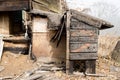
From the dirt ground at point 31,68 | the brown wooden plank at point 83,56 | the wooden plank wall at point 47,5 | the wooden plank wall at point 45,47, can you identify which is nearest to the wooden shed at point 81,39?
the brown wooden plank at point 83,56

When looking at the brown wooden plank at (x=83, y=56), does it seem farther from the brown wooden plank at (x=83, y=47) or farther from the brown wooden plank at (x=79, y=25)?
the brown wooden plank at (x=79, y=25)

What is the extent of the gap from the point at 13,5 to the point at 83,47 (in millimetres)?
3957

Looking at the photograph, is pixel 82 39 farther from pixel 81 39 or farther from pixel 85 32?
pixel 85 32

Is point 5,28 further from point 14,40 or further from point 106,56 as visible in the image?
point 106,56

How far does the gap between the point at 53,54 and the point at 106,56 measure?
8.31 ft

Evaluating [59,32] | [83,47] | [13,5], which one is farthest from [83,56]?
[13,5]

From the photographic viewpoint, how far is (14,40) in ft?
35.2

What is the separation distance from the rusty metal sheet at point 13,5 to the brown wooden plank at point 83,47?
3284 mm

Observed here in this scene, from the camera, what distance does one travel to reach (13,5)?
1172cm

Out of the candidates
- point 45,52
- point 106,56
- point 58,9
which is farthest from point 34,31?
point 58,9

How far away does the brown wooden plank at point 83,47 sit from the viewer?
30.0ft

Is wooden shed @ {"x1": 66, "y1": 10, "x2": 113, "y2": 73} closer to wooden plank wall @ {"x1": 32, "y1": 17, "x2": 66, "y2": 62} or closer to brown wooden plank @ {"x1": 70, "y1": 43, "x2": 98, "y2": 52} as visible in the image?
brown wooden plank @ {"x1": 70, "y1": 43, "x2": 98, "y2": 52}

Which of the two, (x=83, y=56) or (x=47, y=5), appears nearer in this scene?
(x=83, y=56)

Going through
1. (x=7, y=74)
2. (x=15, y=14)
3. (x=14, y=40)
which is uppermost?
(x=15, y=14)
